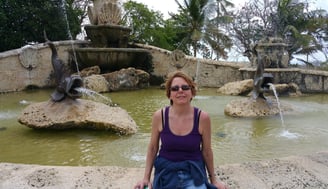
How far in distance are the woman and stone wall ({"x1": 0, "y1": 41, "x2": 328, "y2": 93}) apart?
9.62 metres

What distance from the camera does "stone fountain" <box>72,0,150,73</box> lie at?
12133 millimetres

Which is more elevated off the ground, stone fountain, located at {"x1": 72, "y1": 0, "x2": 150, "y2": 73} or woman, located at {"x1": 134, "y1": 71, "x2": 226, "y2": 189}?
stone fountain, located at {"x1": 72, "y1": 0, "x2": 150, "y2": 73}

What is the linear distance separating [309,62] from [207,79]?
37.5ft

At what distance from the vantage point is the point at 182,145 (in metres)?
1.98

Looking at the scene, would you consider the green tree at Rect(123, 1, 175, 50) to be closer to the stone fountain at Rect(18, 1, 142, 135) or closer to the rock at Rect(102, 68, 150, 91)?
the rock at Rect(102, 68, 150, 91)

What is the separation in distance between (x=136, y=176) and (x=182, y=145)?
63cm

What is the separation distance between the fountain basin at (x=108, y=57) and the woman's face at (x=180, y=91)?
399 inches

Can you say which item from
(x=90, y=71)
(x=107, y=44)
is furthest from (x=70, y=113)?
(x=107, y=44)

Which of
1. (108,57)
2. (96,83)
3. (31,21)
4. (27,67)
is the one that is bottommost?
(96,83)

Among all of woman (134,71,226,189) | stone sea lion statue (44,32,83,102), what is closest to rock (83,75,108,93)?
stone sea lion statue (44,32,83,102)

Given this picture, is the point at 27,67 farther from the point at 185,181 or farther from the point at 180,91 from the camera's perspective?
the point at 185,181

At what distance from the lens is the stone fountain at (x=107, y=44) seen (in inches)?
478

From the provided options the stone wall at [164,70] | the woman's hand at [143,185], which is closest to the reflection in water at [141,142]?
the woman's hand at [143,185]

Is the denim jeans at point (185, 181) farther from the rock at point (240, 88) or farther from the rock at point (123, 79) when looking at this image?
the rock at point (123, 79)
